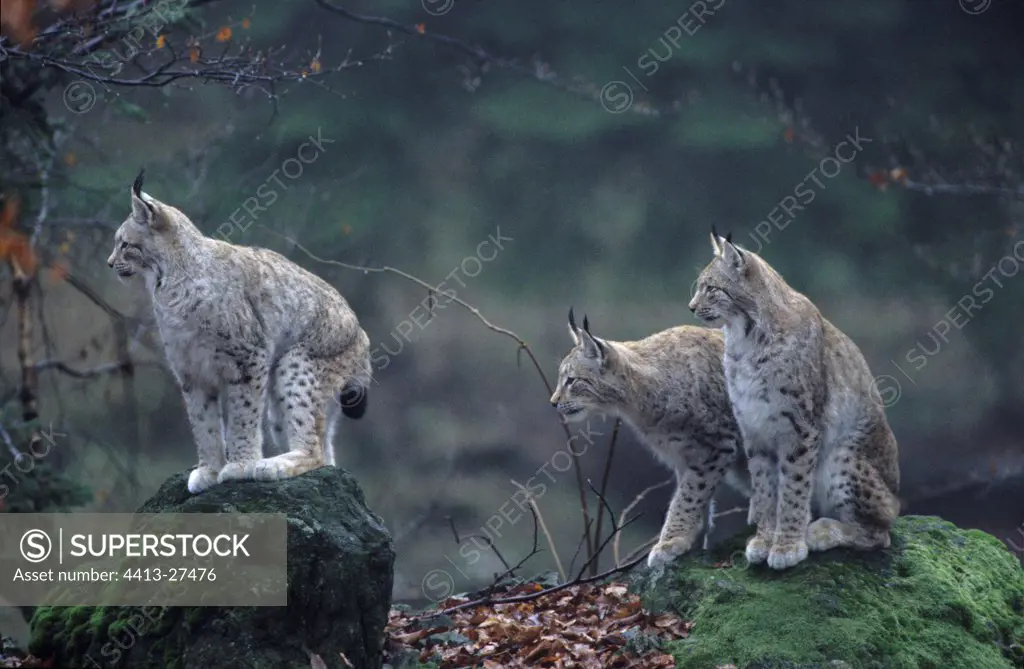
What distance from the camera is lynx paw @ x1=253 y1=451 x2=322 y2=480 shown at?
18.0 ft

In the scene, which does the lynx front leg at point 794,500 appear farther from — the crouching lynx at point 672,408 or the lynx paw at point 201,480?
the lynx paw at point 201,480

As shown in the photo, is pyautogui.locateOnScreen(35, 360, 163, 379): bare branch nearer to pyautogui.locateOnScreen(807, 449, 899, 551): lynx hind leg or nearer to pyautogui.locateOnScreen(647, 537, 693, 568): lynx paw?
pyautogui.locateOnScreen(647, 537, 693, 568): lynx paw

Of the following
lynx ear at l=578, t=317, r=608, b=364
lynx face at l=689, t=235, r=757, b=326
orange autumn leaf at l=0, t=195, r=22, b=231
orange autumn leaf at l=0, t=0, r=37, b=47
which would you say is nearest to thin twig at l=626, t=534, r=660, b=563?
lynx ear at l=578, t=317, r=608, b=364

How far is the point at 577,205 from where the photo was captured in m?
12.2

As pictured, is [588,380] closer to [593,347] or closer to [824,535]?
[593,347]

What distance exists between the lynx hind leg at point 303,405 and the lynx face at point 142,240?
89 centimetres

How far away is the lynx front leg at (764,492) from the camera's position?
6.38 m

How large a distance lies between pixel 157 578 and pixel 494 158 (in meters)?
8.13

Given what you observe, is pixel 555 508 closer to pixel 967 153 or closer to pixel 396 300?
pixel 396 300

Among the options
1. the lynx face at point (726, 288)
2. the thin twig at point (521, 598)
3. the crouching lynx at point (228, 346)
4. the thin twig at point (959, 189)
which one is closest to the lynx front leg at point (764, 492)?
the thin twig at point (521, 598)

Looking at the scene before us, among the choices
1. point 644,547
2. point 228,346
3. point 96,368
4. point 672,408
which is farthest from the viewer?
point 96,368

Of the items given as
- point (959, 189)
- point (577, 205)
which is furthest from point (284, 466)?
point (959, 189)

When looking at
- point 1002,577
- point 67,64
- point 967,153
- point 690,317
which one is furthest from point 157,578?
point 967,153

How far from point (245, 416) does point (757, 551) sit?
302 centimetres
